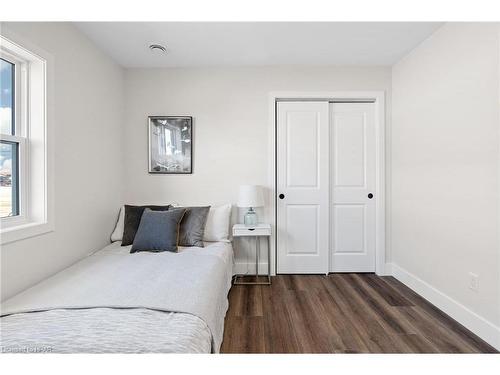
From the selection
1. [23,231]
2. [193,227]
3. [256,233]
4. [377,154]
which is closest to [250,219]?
[256,233]

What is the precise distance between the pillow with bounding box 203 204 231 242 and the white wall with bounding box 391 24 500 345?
1993mm

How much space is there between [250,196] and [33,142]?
192cm

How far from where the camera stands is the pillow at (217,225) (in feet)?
9.65

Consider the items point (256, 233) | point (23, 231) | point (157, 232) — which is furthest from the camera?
point (256, 233)

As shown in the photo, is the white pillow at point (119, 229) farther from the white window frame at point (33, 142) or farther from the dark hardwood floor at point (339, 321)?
the dark hardwood floor at point (339, 321)

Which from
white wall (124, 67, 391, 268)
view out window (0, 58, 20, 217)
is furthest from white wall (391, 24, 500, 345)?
view out window (0, 58, 20, 217)

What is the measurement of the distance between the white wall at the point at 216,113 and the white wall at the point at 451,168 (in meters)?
0.72

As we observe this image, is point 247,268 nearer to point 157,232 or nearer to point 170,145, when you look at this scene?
point 157,232

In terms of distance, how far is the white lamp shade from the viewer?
2924mm

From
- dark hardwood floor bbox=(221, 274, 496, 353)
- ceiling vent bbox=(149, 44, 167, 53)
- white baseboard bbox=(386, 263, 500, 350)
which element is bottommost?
dark hardwood floor bbox=(221, 274, 496, 353)

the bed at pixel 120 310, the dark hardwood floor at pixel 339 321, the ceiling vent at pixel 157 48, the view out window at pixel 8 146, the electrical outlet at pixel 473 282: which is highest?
the ceiling vent at pixel 157 48

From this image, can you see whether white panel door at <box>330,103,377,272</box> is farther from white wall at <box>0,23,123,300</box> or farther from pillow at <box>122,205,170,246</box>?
white wall at <box>0,23,123,300</box>

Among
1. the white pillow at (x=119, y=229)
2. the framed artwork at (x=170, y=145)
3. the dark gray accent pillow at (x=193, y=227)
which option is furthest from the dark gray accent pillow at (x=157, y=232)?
the framed artwork at (x=170, y=145)

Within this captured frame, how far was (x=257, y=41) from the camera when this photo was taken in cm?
260
